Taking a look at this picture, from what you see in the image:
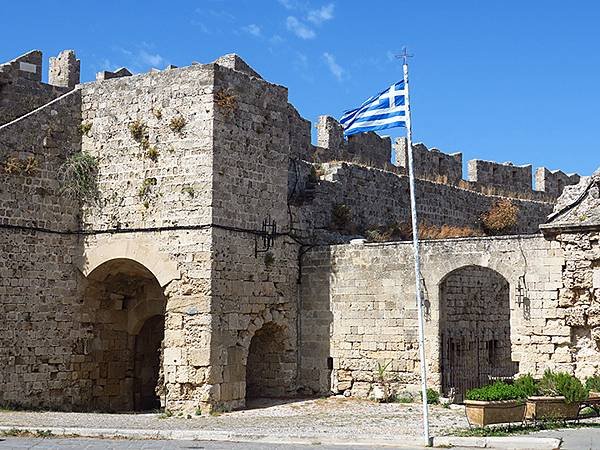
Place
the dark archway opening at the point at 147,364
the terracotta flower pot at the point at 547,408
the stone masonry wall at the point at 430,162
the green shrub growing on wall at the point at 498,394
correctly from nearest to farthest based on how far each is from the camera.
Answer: the green shrub growing on wall at the point at 498,394
the terracotta flower pot at the point at 547,408
the dark archway opening at the point at 147,364
the stone masonry wall at the point at 430,162

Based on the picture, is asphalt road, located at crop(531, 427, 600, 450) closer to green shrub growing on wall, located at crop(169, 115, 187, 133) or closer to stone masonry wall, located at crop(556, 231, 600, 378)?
stone masonry wall, located at crop(556, 231, 600, 378)

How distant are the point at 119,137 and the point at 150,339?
5242 millimetres

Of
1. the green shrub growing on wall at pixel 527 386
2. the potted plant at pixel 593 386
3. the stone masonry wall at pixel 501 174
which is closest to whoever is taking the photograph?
the green shrub growing on wall at pixel 527 386

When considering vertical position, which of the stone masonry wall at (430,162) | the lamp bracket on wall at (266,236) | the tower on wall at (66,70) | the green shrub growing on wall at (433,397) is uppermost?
the tower on wall at (66,70)

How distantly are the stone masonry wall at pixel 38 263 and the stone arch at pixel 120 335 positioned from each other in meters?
0.54

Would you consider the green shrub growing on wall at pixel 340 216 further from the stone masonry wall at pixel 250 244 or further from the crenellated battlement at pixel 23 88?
the crenellated battlement at pixel 23 88

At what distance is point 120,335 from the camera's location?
2220 centimetres

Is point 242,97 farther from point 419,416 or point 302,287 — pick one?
point 419,416

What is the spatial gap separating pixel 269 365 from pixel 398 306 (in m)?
3.41

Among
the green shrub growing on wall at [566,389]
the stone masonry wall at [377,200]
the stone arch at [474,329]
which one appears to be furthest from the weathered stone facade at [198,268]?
the green shrub growing on wall at [566,389]

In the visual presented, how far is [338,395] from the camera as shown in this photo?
21.6m

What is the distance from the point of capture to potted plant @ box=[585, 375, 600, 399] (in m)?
17.1

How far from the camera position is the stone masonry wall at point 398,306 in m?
19.2

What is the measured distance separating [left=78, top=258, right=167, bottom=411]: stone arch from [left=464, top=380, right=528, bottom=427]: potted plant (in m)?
8.00
